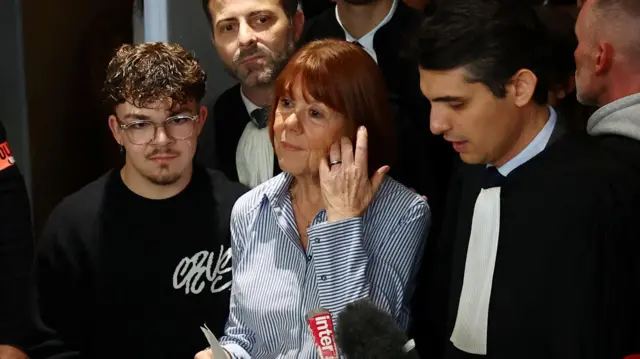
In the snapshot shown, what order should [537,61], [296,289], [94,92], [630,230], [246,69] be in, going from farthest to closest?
[94,92]
[246,69]
[296,289]
[537,61]
[630,230]

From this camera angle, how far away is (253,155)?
1.81m

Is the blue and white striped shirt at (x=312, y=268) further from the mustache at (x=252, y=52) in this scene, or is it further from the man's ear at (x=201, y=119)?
the mustache at (x=252, y=52)

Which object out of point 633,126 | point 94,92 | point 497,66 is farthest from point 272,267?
point 94,92

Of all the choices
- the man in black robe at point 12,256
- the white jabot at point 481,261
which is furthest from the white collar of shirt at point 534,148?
the man in black robe at point 12,256

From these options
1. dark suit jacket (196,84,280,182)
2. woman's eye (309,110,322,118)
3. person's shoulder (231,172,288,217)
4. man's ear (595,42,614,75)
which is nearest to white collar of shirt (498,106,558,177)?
man's ear (595,42,614,75)

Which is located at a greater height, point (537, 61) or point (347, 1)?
point (347, 1)

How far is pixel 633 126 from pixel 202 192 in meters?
0.87

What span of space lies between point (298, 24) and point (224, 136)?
32 centimetres

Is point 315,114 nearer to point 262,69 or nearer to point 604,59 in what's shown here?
point 262,69

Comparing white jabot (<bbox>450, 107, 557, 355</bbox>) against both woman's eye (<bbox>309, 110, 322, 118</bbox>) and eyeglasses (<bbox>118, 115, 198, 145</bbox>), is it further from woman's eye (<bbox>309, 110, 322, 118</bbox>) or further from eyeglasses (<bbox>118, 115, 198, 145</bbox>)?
eyeglasses (<bbox>118, 115, 198, 145</bbox>)

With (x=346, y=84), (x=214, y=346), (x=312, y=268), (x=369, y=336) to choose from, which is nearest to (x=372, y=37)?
(x=346, y=84)

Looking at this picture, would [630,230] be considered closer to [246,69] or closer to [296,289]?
[296,289]

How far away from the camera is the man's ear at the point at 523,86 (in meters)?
1.27

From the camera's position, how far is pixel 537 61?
50.6 inches
